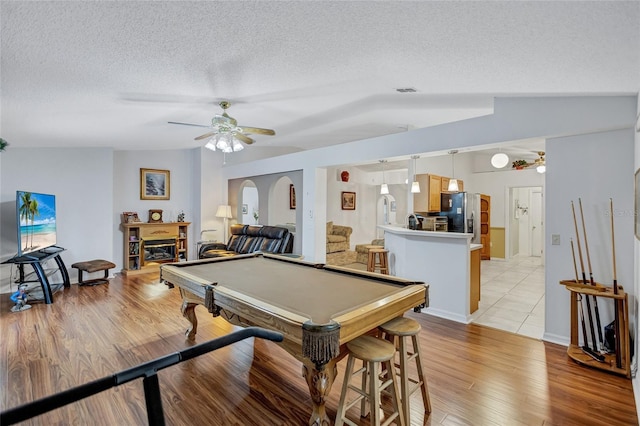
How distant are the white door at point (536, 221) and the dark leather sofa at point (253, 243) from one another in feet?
23.8

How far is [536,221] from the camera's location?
8.86 metres

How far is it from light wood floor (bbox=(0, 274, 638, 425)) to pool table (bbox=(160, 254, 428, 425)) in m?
0.53

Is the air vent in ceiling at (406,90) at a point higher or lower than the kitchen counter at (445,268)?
higher

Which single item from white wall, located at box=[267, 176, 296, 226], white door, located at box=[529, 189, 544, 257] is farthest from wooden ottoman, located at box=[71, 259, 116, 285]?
white door, located at box=[529, 189, 544, 257]

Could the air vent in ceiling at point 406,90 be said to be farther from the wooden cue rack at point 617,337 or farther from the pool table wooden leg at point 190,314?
the pool table wooden leg at point 190,314

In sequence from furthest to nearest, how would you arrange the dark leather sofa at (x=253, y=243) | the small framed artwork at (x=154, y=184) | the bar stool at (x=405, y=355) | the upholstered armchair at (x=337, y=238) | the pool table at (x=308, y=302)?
the upholstered armchair at (x=337, y=238) < the small framed artwork at (x=154, y=184) < the dark leather sofa at (x=253, y=243) < the bar stool at (x=405, y=355) < the pool table at (x=308, y=302)

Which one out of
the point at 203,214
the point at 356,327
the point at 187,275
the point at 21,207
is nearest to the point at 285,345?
the point at 356,327

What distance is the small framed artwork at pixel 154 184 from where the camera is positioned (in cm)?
661

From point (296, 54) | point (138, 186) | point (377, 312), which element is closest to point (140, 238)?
point (138, 186)

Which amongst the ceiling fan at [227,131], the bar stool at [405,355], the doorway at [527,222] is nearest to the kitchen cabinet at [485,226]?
the doorway at [527,222]

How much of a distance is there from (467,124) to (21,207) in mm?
5596

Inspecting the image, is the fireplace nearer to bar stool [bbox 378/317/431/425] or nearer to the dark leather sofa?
the dark leather sofa

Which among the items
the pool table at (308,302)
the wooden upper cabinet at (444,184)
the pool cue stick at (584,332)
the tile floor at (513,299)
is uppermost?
the wooden upper cabinet at (444,184)

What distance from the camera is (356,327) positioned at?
1.62 meters
